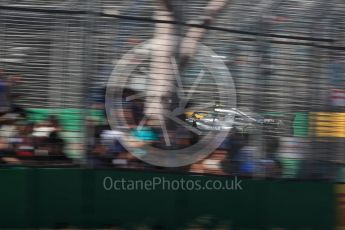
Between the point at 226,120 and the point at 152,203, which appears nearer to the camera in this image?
the point at 152,203

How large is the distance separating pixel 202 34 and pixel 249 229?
227 cm

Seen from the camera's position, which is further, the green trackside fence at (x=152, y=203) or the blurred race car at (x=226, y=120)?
the blurred race car at (x=226, y=120)

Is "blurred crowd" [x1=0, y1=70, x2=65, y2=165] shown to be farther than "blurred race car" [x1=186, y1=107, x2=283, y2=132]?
No

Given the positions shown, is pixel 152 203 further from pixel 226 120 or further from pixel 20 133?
pixel 20 133

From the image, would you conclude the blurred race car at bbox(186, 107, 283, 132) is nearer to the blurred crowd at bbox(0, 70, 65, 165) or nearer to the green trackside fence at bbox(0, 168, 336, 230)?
the green trackside fence at bbox(0, 168, 336, 230)

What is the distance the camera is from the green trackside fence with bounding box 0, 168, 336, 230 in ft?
19.5

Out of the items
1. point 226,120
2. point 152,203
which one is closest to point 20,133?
point 152,203

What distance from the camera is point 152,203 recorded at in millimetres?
6066

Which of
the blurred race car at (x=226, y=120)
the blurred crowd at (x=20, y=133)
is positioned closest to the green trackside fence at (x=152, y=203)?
the blurred crowd at (x=20, y=133)

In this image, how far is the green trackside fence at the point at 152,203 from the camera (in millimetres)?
5941

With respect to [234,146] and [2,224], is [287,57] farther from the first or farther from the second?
[2,224]

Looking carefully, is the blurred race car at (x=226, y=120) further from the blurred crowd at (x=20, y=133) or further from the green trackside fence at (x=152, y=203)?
the blurred crowd at (x=20, y=133)

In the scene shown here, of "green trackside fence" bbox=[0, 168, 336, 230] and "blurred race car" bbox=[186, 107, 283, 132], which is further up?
"blurred race car" bbox=[186, 107, 283, 132]

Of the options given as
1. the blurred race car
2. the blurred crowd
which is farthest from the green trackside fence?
the blurred race car
